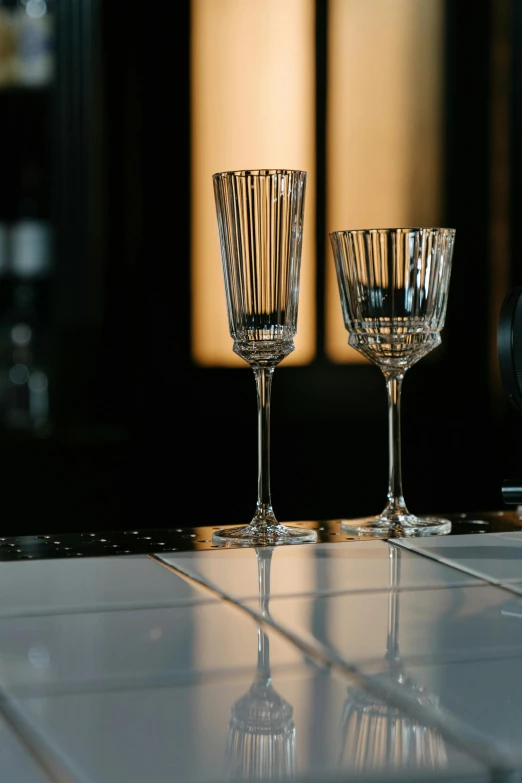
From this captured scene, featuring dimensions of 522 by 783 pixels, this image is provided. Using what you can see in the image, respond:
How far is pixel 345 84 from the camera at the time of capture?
8.46 feet

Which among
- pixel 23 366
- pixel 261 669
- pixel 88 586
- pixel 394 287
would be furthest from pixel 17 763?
pixel 23 366

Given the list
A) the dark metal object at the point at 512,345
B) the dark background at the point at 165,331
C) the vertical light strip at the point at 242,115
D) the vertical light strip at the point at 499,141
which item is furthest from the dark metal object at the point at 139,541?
the vertical light strip at the point at 499,141

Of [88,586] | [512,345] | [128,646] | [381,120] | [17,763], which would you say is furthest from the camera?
[381,120]

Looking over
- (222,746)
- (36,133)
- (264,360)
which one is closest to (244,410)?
(36,133)

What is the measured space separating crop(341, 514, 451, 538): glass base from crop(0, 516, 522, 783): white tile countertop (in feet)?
0.27

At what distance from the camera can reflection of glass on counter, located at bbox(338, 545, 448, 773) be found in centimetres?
30

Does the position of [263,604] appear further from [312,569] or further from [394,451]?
[394,451]

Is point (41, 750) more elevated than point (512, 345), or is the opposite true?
point (512, 345)

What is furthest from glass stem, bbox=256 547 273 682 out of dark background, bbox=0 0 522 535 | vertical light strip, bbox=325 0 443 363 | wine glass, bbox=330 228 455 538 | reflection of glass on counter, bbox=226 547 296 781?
vertical light strip, bbox=325 0 443 363

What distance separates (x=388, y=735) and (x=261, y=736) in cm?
4

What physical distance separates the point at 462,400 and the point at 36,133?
1.19 meters

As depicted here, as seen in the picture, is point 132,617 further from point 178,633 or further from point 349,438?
point 349,438

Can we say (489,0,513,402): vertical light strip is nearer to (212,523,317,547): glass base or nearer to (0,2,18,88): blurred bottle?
(0,2,18,88): blurred bottle

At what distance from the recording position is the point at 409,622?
0.46 metres
